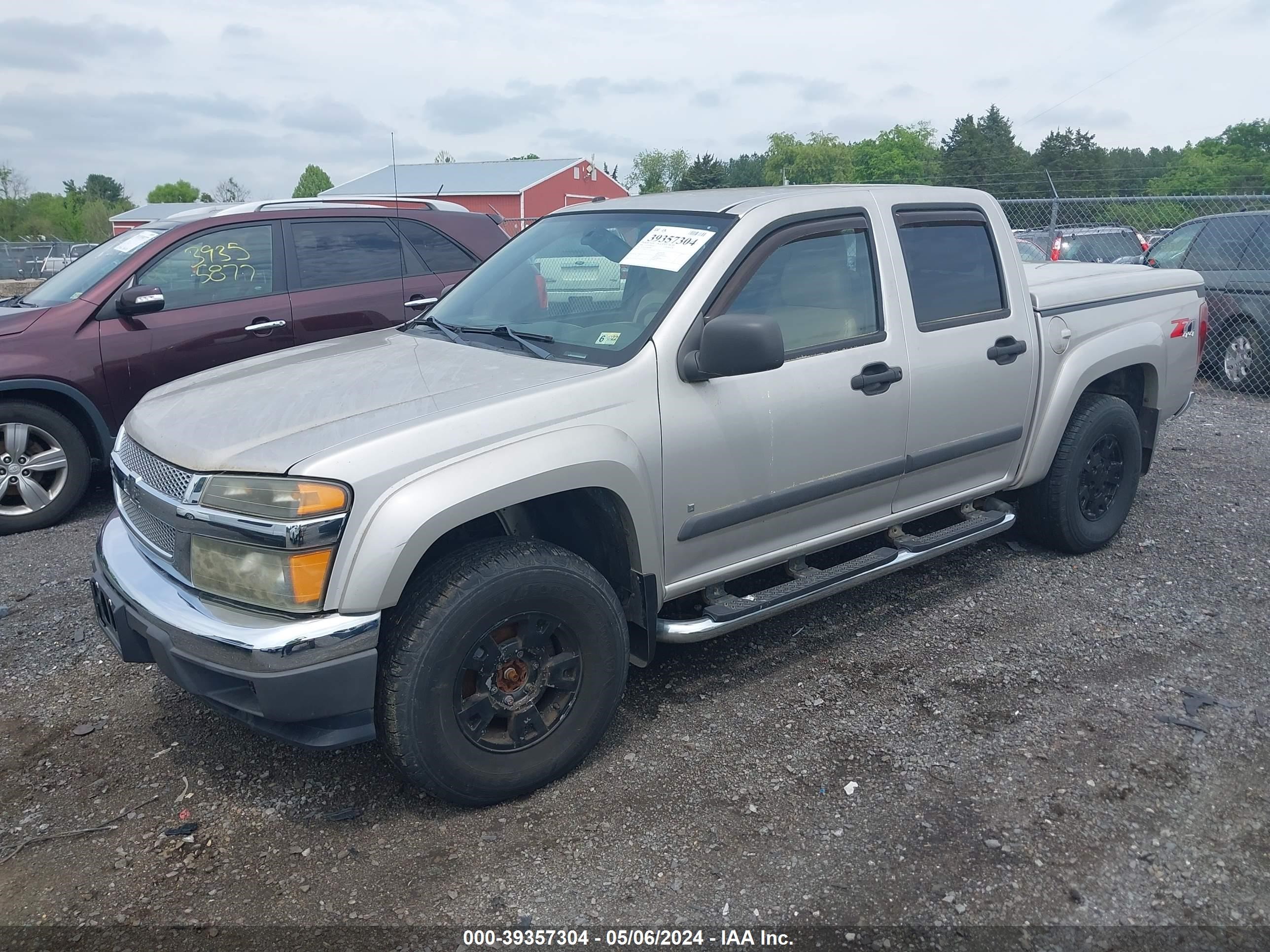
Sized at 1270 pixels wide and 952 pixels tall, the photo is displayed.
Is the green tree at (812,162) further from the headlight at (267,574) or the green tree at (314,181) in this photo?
the headlight at (267,574)

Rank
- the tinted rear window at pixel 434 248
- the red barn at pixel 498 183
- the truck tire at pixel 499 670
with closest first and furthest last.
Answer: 1. the truck tire at pixel 499 670
2. the tinted rear window at pixel 434 248
3. the red barn at pixel 498 183

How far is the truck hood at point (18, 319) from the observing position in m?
5.70

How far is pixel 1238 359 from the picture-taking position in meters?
9.63

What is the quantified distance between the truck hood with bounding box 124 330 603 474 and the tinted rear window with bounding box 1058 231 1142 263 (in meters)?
11.9

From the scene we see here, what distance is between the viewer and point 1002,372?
4324 mm

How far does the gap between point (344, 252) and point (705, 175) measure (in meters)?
29.7

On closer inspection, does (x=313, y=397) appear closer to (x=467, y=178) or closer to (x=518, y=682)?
(x=518, y=682)

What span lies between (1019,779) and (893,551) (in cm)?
114

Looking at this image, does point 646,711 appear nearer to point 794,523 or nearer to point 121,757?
point 794,523

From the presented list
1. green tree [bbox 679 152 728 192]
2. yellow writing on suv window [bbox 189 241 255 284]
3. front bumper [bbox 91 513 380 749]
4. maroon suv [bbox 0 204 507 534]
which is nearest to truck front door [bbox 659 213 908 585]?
front bumper [bbox 91 513 380 749]

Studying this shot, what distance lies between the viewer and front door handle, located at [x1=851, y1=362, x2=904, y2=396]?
12.3ft

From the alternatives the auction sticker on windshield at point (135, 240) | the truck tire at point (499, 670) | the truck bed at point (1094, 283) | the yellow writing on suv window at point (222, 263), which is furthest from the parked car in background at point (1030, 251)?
the truck tire at point (499, 670)

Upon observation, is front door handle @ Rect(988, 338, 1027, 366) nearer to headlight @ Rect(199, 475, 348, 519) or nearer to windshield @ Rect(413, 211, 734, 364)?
windshield @ Rect(413, 211, 734, 364)

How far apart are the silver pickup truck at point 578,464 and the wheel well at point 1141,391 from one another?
424 mm
